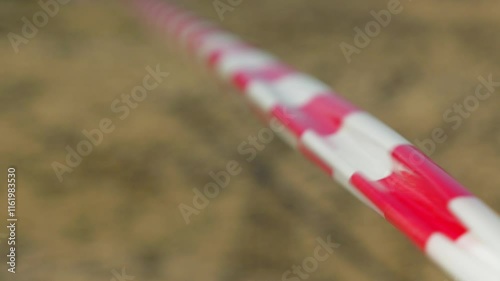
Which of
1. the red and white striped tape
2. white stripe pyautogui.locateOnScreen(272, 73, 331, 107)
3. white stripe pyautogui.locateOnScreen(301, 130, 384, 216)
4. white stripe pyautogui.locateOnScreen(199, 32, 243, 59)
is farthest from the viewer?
white stripe pyautogui.locateOnScreen(199, 32, 243, 59)

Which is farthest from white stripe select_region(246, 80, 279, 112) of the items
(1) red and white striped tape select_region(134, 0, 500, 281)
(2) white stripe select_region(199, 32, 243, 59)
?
(2) white stripe select_region(199, 32, 243, 59)

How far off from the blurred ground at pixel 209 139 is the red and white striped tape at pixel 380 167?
24 cm

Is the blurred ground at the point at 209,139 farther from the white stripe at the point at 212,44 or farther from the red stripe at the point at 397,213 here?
the red stripe at the point at 397,213

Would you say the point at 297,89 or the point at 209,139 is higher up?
the point at 297,89

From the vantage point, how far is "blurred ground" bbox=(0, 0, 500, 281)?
83 centimetres

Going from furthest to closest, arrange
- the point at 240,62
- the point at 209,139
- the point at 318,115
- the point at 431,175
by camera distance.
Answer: the point at 209,139, the point at 240,62, the point at 318,115, the point at 431,175

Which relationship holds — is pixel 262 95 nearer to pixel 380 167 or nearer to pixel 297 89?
pixel 297 89

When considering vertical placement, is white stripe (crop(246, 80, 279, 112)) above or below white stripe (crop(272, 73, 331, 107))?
below

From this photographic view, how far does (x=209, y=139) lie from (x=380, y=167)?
1.87 feet

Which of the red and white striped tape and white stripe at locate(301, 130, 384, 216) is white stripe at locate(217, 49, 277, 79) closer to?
the red and white striped tape

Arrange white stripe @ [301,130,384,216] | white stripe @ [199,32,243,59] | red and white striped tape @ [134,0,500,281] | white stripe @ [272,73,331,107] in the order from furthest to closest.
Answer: white stripe @ [199,32,243,59], white stripe @ [272,73,331,107], white stripe @ [301,130,384,216], red and white striped tape @ [134,0,500,281]

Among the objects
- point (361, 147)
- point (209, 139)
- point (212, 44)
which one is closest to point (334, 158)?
point (361, 147)

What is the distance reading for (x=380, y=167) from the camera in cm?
50

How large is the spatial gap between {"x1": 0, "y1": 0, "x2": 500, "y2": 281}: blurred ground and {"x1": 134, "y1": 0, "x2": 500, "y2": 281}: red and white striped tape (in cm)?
24
